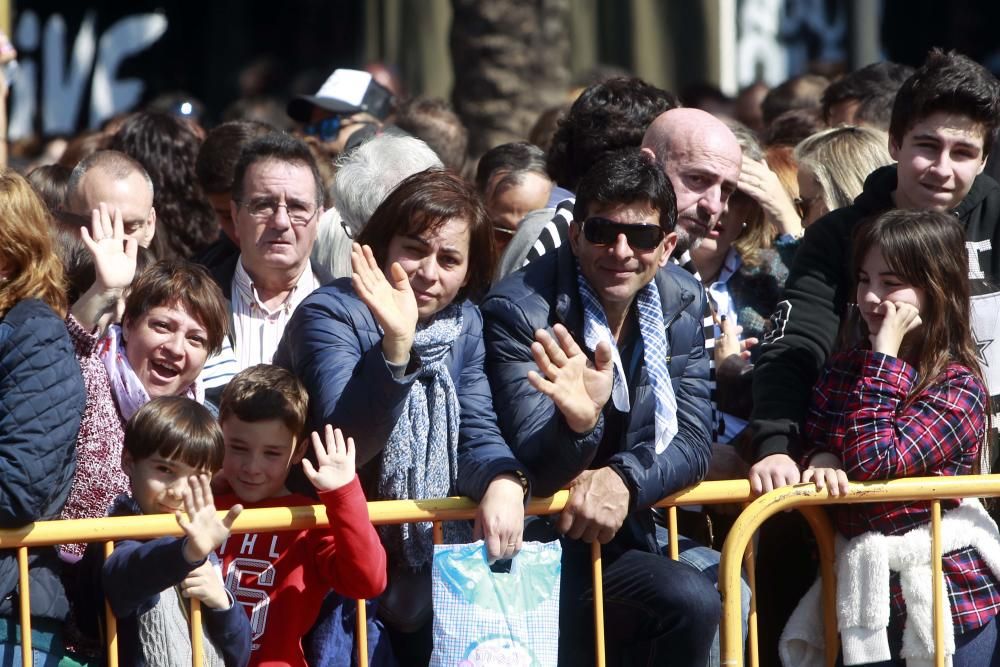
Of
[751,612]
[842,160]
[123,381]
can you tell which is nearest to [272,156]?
[123,381]

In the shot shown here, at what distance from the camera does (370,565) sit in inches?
152

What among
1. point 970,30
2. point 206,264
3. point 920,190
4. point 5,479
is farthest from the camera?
point 970,30

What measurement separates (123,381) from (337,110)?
3169 millimetres

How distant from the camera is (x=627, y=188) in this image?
4.27 meters

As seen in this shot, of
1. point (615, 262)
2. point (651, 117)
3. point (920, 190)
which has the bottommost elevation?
point (615, 262)

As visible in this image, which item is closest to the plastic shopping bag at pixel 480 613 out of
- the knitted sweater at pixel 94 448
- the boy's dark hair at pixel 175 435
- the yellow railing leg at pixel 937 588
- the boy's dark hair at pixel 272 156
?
the boy's dark hair at pixel 175 435

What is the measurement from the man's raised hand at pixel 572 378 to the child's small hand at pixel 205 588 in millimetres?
947

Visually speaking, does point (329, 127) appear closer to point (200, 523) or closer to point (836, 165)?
point (836, 165)

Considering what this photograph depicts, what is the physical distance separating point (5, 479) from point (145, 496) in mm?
418

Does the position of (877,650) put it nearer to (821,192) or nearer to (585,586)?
(585,586)

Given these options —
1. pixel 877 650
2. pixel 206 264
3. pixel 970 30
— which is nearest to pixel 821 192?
pixel 877 650

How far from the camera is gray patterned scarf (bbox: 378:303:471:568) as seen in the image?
4.11 meters

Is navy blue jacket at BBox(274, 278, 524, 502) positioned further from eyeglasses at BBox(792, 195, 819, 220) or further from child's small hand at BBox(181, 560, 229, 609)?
eyeglasses at BBox(792, 195, 819, 220)

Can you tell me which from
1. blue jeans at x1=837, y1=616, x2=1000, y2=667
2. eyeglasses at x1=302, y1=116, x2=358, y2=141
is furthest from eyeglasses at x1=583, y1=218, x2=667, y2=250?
eyeglasses at x1=302, y1=116, x2=358, y2=141
